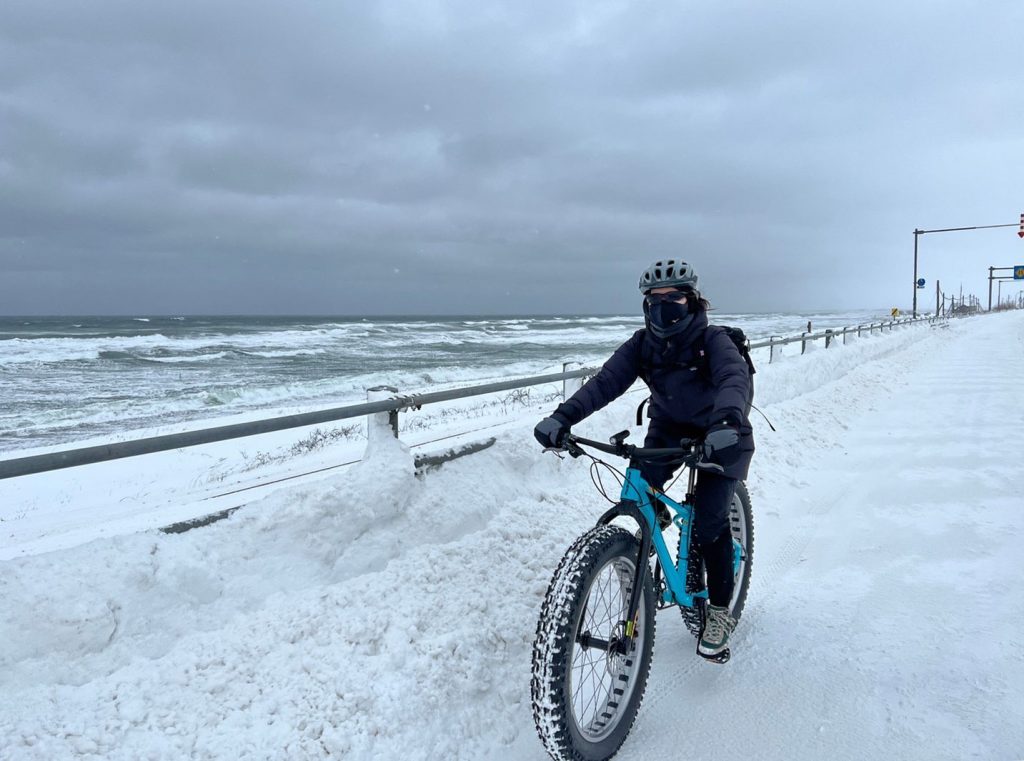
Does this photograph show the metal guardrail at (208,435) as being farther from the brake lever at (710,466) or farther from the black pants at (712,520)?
the brake lever at (710,466)

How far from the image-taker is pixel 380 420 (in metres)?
4.52

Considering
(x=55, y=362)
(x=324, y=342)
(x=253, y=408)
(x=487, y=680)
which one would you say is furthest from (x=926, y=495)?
Result: (x=324, y=342)

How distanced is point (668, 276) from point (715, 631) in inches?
69.7

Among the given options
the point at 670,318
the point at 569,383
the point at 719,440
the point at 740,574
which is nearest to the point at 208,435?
the point at 670,318

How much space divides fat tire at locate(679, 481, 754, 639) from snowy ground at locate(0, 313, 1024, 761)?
0.58 ft

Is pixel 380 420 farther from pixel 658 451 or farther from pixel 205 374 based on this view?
pixel 205 374

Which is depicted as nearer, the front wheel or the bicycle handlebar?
the front wheel

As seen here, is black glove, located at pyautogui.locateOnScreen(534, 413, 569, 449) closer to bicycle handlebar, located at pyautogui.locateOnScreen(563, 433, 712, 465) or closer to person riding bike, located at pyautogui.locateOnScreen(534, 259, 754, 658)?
person riding bike, located at pyautogui.locateOnScreen(534, 259, 754, 658)

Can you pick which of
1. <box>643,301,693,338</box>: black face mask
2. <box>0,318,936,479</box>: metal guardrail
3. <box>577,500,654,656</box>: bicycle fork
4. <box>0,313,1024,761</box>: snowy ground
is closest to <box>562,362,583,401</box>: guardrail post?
<box>0,318,936,479</box>: metal guardrail

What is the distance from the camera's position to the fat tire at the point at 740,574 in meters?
3.36

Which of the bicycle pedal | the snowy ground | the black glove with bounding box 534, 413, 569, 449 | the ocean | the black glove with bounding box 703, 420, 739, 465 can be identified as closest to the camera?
the black glove with bounding box 703, 420, 739, 465

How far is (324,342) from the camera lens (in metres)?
44.0

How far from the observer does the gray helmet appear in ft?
10.1

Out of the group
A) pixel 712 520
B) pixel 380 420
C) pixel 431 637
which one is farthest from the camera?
pixel 380 420
